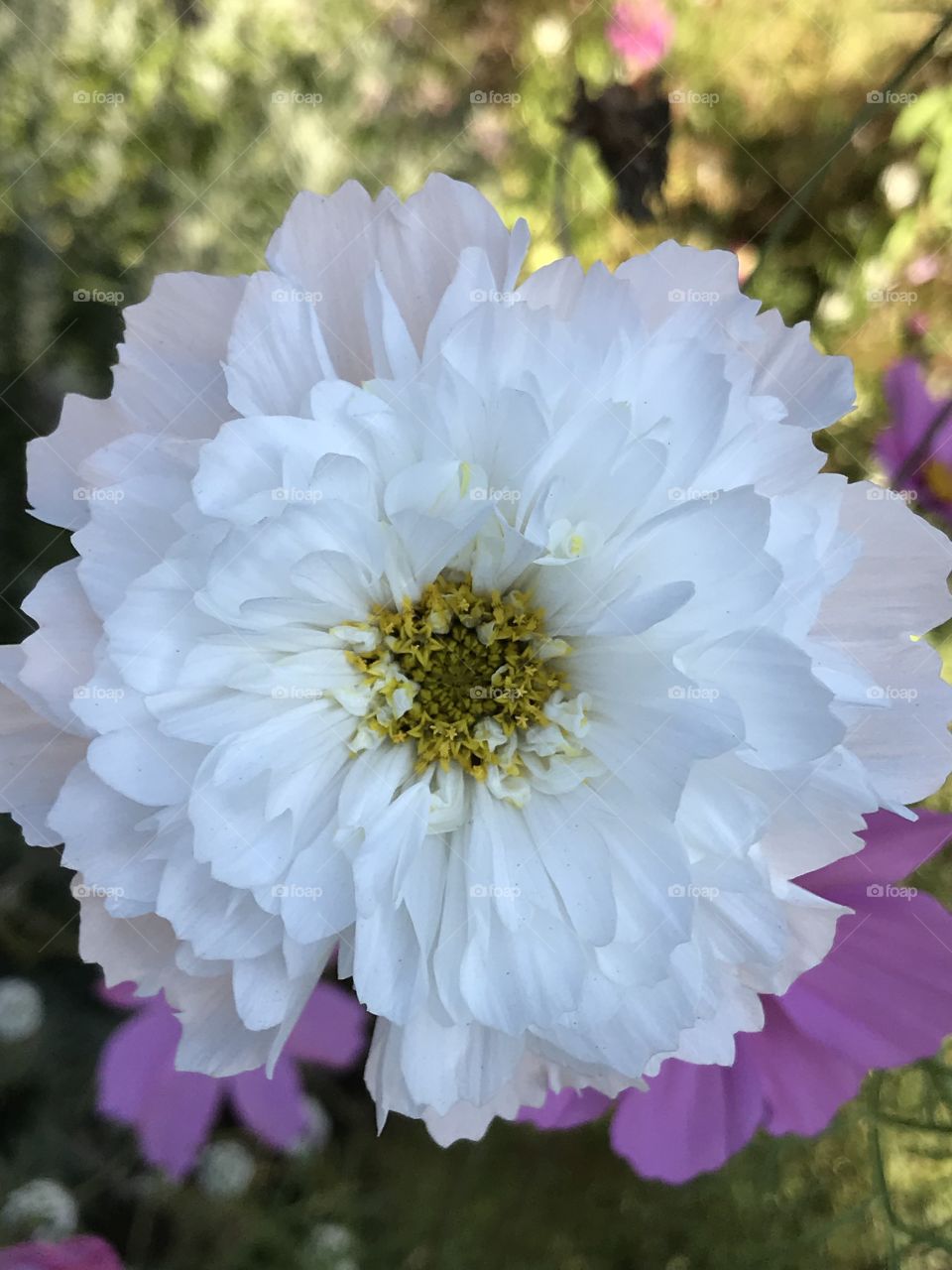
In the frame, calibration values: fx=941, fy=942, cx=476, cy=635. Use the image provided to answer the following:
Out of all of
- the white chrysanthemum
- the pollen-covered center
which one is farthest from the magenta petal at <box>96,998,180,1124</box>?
the pollen-covered center

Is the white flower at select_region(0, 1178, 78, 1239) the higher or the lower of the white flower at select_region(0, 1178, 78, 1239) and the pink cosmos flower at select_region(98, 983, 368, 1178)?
the lower

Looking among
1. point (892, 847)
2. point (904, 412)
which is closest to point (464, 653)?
point (892, 847)

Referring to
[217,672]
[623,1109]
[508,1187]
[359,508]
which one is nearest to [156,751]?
[217,672]

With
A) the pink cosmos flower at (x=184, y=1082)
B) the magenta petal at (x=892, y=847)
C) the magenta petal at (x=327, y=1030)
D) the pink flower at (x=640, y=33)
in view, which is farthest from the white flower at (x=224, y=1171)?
the pink flower at (x=640, y=33)

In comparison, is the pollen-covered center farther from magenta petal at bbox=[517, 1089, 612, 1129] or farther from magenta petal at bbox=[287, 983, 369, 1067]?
magenta petal at bbox=[287, 983, 369, 1067]

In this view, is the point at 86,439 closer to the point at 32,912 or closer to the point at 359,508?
the point at 359,508

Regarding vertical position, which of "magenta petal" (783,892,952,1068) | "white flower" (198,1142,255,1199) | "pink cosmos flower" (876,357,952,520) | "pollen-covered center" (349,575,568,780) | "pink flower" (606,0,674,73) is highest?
"pink flower" (606,0,674,73)

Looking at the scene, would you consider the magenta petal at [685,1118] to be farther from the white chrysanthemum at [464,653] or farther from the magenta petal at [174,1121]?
the magenta petal at [174,1121]
